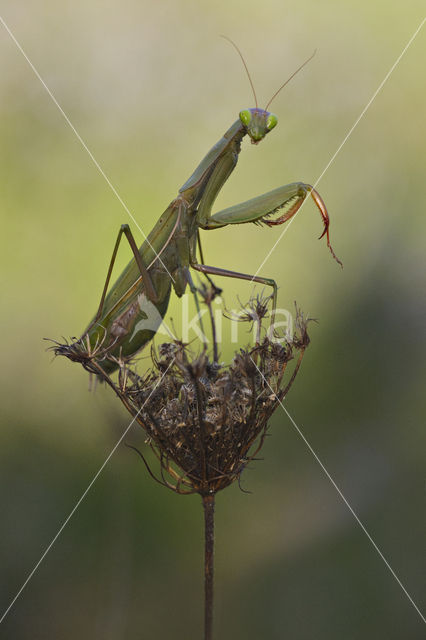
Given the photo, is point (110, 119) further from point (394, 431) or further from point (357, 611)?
point (357, 611)

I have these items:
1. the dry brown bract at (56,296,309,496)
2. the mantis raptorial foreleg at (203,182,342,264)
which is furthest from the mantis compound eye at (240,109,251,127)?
the dry brown bract at (56,296,309,496)

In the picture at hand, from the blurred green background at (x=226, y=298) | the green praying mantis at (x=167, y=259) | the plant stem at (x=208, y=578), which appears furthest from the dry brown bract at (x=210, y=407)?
the blurred green background at (x=226, y=298)

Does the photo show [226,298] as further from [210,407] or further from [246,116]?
[210,407]

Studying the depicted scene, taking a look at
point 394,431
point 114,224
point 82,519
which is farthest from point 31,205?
point 394,431

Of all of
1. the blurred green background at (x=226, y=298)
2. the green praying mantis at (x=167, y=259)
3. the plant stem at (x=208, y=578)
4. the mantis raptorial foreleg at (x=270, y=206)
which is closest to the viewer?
the plant stem at (x=208, y=578)

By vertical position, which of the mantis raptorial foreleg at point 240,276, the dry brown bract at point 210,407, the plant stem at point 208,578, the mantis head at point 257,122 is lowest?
the plant stem at point 208,578

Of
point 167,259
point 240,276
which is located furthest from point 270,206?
point 167,259

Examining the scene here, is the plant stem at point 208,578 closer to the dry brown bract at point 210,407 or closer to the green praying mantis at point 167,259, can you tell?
the dry brown bract at point 210,407
